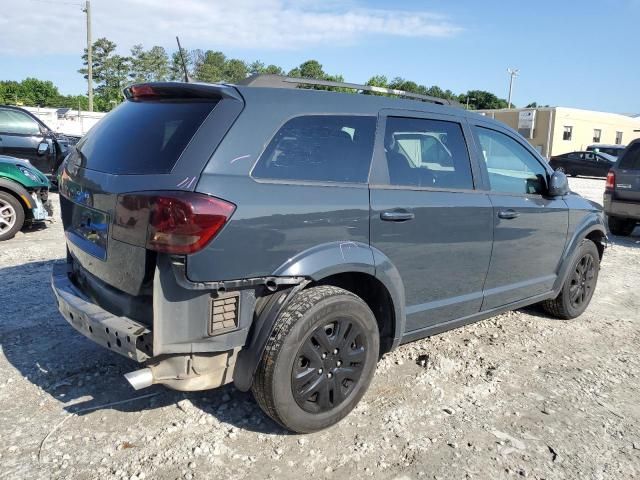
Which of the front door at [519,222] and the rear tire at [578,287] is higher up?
the front door at [519,222]

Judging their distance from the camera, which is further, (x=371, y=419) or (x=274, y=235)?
(x=371, y=419)

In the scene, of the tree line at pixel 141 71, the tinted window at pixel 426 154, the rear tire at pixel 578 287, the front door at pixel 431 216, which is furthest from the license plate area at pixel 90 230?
the tree line at pixel 141 71

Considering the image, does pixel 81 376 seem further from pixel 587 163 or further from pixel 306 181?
pixel 587 163

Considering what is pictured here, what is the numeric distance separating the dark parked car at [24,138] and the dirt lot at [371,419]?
24.7 feet

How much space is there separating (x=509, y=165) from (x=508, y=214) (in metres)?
0.53

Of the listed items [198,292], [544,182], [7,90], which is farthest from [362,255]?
[7,90]

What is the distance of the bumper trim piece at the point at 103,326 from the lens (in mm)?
2559

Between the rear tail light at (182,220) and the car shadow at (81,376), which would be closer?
the rear tail light at (182,220)

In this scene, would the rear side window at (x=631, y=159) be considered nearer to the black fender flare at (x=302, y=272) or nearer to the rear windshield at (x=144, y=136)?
the black fender flare at (x=302, y=272)

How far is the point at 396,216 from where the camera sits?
3184mm

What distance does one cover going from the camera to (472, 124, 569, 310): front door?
3955 mm

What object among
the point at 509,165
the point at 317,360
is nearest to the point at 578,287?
the point at 509,165

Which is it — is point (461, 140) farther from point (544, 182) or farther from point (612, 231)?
point (612, 231)

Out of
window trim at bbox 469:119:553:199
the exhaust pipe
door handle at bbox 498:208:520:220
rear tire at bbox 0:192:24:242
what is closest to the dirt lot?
the exhaust pipe
